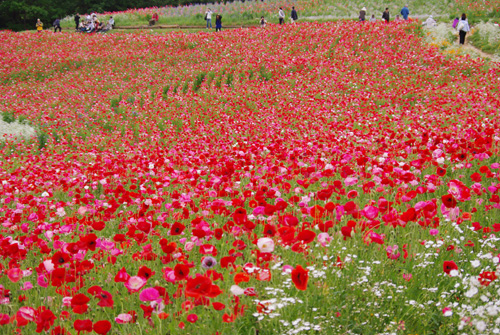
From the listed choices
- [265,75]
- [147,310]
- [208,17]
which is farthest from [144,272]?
[208,17]

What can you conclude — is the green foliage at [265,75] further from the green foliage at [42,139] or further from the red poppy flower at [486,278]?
the red poppy flower at [486,278]

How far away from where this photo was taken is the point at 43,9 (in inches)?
1956

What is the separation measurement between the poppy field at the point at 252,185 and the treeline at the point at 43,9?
85.3ft

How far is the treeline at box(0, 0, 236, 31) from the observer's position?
48844mm

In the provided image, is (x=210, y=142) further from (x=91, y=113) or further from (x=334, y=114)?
(x=91, y=113)

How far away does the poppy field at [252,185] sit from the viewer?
248 centimetres

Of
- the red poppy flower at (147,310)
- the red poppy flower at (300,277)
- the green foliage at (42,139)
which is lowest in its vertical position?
the green foliage at (42,139)

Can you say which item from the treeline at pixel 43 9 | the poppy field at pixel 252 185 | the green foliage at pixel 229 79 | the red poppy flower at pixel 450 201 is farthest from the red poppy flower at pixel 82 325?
the treeline at pixel 43 9

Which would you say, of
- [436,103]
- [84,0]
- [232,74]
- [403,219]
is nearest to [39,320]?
[403,219]

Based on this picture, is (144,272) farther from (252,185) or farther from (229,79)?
(229,79)

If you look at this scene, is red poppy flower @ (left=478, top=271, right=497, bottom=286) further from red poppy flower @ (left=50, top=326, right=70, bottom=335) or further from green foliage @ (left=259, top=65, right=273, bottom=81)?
green foliage @ (left=259, top=65, right=273, bottom=81)

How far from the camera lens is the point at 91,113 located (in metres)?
13.8

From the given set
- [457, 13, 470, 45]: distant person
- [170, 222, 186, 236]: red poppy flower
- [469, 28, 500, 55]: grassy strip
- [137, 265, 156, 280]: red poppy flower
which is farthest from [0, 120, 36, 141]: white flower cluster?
[469, 28, 500, 55]: grassy strip

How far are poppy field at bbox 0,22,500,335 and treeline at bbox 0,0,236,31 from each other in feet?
85.3
